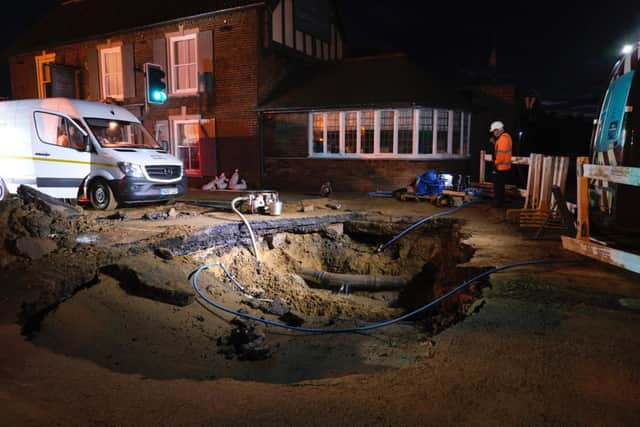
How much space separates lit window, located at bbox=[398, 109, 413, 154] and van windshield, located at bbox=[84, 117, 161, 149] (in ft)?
25.4

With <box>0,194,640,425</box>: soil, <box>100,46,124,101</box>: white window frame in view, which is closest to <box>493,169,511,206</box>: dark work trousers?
<box>0,194,640,425</box>: soil

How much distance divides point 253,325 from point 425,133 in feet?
36.1

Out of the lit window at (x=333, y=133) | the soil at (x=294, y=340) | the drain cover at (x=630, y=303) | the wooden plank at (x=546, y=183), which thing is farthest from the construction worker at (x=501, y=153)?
the lit window at (x=333, y=133)

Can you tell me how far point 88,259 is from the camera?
6.43 meters

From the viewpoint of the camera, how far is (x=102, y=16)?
2016 centimetres

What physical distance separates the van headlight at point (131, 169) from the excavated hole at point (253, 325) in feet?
11.1

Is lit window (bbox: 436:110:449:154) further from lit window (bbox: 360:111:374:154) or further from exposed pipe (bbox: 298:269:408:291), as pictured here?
exposed pipe (bbox: 298:269:408:291)

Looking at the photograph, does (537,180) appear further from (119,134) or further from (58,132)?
(58,132)

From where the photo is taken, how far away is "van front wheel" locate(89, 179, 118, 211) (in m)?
10.8

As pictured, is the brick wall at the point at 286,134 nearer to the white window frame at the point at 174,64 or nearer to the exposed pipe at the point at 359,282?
the white window frame at the point at 174,64

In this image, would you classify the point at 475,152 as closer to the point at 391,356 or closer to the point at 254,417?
the point at 391,356

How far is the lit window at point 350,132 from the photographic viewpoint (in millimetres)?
15812

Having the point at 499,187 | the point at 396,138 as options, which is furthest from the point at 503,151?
the point at 396,138

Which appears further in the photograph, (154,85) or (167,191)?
(154,85)
